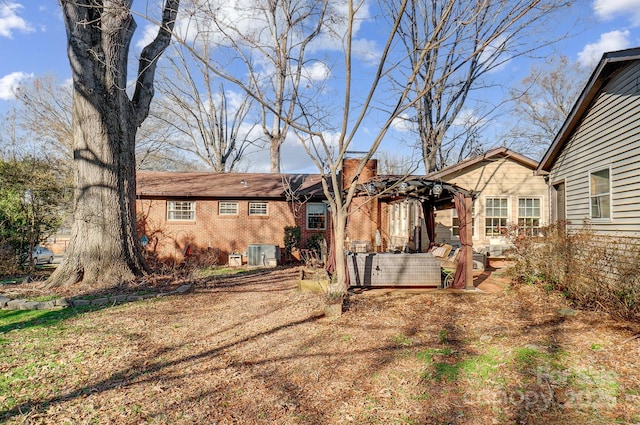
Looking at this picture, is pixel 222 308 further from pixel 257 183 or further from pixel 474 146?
pixel 474 146

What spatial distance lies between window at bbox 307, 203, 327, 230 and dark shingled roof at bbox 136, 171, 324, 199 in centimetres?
59

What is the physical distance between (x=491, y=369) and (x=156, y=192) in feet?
48.5

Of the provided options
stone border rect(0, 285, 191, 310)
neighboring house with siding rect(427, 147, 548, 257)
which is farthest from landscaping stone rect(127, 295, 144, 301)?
neighboring house with siding rect(427, 147, 548, 257)

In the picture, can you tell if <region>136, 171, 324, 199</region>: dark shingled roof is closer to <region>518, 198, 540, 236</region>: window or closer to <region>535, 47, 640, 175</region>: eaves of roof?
<region>518, 198, 540, 236</region>: window

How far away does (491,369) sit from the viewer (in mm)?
4266

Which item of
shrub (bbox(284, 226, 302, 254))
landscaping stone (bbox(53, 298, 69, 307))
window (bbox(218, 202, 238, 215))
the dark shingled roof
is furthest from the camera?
window (bbox(218, 202, 238, 215))

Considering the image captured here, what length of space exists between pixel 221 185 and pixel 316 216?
4.61m

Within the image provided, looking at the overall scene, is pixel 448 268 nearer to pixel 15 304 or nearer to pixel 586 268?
pixel 586 268

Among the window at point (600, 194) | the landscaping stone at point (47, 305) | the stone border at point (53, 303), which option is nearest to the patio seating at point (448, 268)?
the window at point (600, 194)

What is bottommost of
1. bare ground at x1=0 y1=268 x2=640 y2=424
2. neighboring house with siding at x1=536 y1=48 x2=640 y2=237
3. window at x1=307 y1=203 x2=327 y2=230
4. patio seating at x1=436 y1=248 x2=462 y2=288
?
bare ground at x1=0 y1=268 x2=640 y2=424

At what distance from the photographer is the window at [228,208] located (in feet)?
53.0

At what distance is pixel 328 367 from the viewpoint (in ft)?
14.4

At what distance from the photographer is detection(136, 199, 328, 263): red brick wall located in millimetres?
16062

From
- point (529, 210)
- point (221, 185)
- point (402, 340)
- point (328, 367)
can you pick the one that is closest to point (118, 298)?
point (328, 367)
